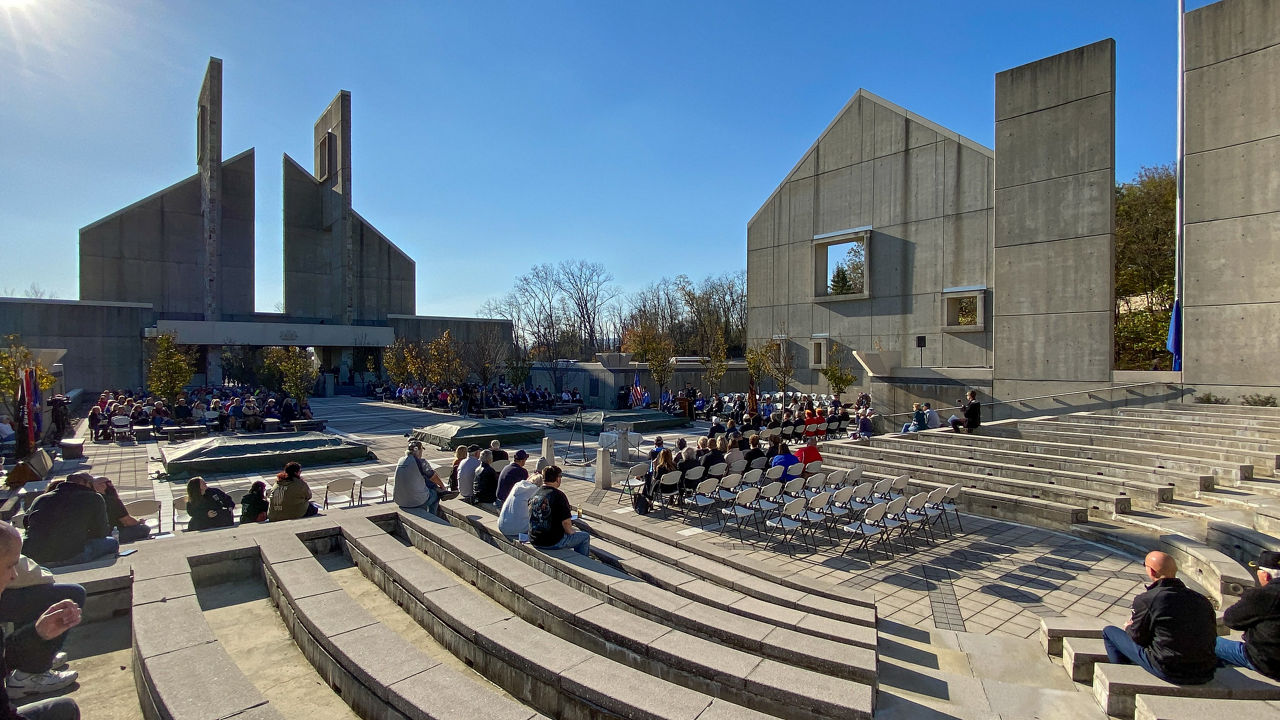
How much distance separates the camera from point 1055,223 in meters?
17.1

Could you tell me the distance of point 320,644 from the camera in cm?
431

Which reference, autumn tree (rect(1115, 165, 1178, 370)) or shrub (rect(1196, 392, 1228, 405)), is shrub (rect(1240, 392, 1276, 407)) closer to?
shrub (rect(1196, 392, 1228, 405))

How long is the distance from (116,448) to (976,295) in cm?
2946

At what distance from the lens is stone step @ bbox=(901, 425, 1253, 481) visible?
10305 millimetres

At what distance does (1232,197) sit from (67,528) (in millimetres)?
21109

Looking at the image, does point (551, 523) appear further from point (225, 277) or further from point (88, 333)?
point (225, 277)

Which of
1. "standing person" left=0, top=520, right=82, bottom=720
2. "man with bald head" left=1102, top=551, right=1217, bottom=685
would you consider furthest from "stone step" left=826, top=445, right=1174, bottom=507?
"standing person" left=0, top=520, right=82, bottom=720

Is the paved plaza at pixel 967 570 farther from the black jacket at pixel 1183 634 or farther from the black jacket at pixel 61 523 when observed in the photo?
the black jacket at pixel 1183 634

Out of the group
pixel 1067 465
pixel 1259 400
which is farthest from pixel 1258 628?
pixel 1259 400

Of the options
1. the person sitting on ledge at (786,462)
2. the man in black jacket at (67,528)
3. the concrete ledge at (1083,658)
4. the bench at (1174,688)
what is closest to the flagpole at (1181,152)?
the person sitting on ledge at (786,462)

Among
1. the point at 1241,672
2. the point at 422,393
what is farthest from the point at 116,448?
the point at 1241,672

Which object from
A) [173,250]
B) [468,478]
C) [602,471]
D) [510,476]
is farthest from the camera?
[173,250]

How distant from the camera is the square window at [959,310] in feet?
81.0

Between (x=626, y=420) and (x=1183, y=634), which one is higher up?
(x=1183, y=634)
